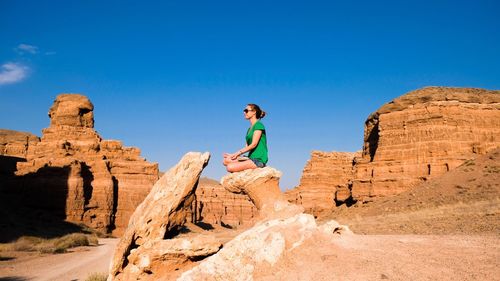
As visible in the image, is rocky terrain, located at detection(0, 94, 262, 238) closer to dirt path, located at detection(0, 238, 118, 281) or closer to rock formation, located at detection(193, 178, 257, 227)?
dirt path, located at detection(0, 238, 118, 281)

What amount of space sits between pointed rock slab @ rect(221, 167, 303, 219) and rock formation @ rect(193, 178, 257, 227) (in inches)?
2935

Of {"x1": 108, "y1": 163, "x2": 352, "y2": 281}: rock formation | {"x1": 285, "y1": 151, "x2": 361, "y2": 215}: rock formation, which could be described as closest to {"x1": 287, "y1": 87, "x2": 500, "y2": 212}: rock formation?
{"x1": 285, "y1": 151, "x2": 361, "y2": 215}: rock formation

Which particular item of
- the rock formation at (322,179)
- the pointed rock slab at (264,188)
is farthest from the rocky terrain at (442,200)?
the rock formation at (322,179)

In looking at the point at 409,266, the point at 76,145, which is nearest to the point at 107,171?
the point at 76,145

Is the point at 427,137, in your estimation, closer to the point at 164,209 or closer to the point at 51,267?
the point at 51,267

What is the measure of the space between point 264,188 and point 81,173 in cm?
4192

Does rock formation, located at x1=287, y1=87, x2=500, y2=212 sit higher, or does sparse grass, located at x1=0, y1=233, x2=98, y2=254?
rock formation, located at x1=287, y1=87, x2=500, y2=212

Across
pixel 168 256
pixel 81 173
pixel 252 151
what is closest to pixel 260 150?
pixel 252 151

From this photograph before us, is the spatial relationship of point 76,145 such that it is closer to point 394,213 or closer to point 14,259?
point 14,259

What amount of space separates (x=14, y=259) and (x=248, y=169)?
17.9 meters

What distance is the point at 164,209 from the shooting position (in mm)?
8406

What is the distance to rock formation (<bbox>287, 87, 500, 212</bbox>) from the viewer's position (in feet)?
120

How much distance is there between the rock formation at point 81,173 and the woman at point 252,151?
40.0 metres

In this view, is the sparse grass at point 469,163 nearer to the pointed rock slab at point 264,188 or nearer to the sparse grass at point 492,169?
the sparse grass at point 492,169
